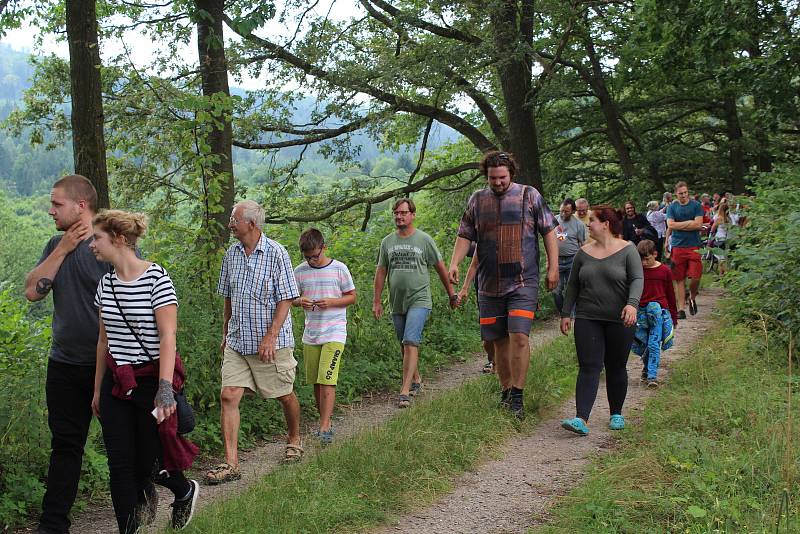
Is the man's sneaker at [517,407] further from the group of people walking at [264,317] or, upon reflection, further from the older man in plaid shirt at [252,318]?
the older man in plaid shirt at [252,318]

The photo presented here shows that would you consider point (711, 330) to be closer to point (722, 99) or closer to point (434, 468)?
point (434, 468)

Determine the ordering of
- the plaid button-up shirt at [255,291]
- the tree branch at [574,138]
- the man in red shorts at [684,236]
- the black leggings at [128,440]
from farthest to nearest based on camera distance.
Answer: the tree branch at [574,138] < the man in red shorts at [684,236] < the plaid button-up shirt at [255,291] < the black leggings at [128,440]

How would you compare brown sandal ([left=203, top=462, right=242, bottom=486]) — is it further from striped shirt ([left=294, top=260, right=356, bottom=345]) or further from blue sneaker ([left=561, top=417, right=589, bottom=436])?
blue sneaker ([left=561, top=417, right=589, bottom=436])

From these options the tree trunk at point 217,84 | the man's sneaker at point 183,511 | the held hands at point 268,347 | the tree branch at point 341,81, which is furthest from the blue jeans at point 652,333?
the tree branch at point 341,81

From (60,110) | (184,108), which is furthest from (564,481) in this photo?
(60,110)

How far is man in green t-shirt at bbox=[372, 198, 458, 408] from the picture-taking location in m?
8.35

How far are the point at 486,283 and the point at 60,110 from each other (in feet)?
37.2

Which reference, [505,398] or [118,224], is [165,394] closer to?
[118,224]

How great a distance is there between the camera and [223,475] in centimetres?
579

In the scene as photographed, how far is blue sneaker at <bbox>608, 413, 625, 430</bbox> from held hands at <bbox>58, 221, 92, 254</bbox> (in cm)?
449

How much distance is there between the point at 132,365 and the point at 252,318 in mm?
1743

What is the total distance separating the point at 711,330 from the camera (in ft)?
36.8

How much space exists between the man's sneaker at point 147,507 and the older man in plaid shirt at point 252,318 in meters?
1.30

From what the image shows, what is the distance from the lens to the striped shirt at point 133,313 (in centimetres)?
427
